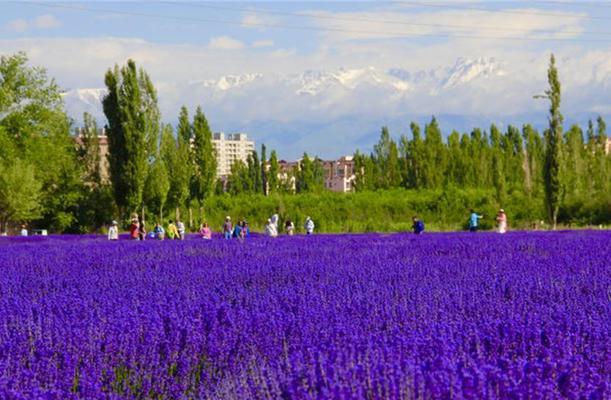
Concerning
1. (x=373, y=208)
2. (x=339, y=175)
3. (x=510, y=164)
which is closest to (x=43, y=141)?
(x=373, y=208)

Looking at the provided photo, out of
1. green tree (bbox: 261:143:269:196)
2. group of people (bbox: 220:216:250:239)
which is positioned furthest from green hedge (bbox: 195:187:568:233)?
green tree (bbox: 261:143:269:196)

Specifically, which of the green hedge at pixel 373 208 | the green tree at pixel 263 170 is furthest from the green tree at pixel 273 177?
the green hedge at pixel 373 208

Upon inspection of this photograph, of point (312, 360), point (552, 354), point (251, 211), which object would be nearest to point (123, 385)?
point (312, 360)

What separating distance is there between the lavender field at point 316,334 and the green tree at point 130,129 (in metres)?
28.8

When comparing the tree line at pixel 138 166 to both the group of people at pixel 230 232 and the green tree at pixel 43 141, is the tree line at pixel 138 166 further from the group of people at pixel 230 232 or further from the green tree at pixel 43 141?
the group of people at pixel 230 232

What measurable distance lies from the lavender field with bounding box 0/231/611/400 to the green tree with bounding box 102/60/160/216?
28785 mm

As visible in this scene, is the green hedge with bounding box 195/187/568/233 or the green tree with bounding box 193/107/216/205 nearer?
the green hedge with bounding box 195/187/568/233

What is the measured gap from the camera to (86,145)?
159ft

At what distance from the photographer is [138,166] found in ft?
129

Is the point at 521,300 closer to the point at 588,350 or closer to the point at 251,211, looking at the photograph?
the point at 588,350

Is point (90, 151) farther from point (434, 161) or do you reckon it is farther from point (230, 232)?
point (230, 232)

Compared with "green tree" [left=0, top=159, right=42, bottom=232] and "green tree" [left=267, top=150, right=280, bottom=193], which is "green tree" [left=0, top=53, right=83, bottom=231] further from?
"green tree" [left=267, top=150, right=280, bottom=193]

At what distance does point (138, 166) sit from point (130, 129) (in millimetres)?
1671

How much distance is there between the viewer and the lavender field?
172 inches
